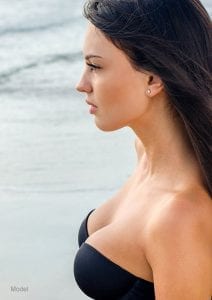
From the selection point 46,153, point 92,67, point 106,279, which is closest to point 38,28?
point 46,153

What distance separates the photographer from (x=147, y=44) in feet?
3.71

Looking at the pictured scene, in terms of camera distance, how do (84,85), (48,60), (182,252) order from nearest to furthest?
(182,252), (84,85), (48,60)

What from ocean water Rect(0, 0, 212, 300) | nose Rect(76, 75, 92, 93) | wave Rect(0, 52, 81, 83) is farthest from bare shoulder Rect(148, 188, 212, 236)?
wave Rect(0, 52, 81, 83)

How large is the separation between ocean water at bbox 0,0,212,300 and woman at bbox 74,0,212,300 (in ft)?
3.81

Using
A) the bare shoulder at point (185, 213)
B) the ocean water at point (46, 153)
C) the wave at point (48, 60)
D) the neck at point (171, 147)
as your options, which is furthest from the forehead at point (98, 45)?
the wave at point (48, 60)

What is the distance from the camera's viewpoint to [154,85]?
1162 mm

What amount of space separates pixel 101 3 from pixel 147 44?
11 cm

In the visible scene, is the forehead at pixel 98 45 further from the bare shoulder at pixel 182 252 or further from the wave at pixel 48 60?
the wave at pixel 48 60

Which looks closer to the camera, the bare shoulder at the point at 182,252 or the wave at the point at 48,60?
the bare shoulder at the point at 182,252

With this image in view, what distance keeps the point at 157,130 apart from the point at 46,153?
138 centimetres

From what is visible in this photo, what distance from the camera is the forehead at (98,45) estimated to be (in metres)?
1.17

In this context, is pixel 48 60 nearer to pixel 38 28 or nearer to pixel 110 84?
pixel 38 28

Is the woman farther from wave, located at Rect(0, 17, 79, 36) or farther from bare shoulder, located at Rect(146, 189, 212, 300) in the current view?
wave, located at Rect(0, 17, 79, 36)

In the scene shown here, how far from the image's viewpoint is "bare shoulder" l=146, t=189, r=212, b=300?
3.63 feet
